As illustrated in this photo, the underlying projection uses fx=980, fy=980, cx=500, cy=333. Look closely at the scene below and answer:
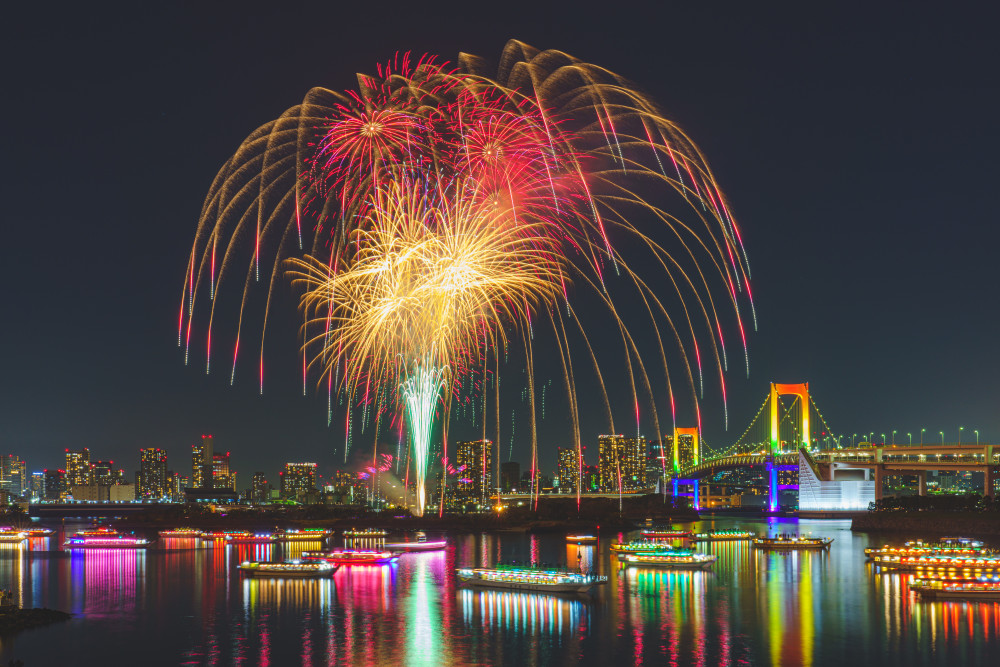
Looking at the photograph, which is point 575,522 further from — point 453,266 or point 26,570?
point 453,266

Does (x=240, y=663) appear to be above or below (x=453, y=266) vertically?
below

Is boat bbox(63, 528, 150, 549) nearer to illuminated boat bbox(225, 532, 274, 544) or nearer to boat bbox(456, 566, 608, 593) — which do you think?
illuminated boat bbox(225, 532, 274, 544)

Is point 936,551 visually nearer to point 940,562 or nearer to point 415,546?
point 940,562

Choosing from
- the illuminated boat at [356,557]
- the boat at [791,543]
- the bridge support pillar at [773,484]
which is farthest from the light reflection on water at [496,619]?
the bridge support pillar at [773,484]

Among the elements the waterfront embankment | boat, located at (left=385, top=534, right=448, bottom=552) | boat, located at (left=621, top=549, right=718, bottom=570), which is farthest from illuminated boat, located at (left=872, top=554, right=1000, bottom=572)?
boat, located at (left=385, top=534, right=448, bottom=552)

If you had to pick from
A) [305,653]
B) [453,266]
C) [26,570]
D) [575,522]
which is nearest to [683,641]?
[305,653]

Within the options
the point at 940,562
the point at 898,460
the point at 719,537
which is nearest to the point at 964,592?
the point at 940,562
